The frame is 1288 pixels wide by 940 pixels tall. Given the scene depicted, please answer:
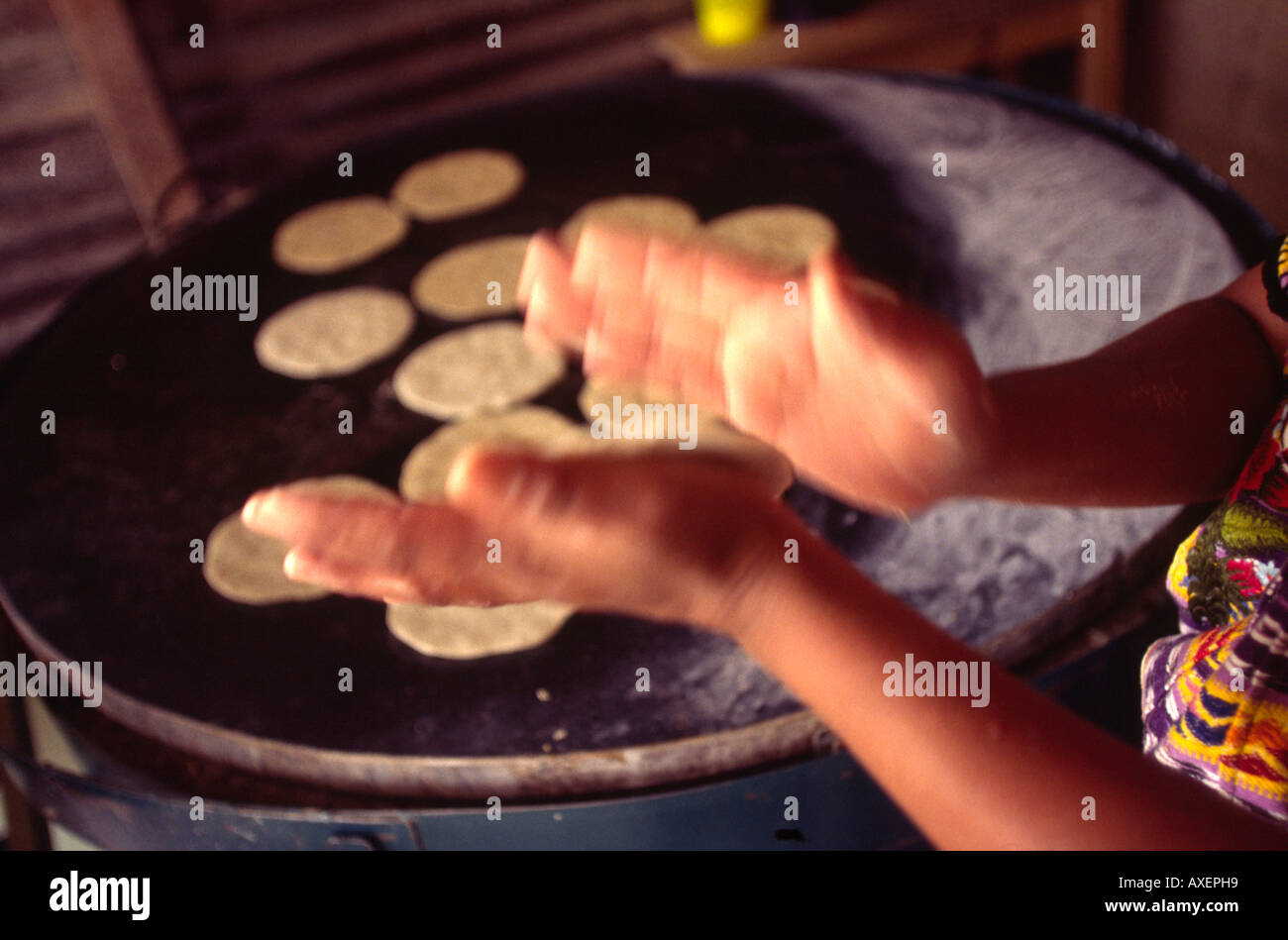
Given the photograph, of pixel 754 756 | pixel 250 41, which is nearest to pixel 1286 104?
pixel 754 756

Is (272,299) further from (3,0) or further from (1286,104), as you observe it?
(1286,104)

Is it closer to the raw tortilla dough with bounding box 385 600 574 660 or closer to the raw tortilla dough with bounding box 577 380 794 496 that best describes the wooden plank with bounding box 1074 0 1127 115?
the raw tortilla dough with bounding box 577 380 794 496

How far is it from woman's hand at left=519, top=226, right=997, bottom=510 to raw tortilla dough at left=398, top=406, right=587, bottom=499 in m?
0.90

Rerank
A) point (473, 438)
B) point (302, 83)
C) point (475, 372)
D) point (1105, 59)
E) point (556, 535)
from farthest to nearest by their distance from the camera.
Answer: point (302, 83), point (1105, 59), point (475, 372), point (473, 438), point (556, 535)

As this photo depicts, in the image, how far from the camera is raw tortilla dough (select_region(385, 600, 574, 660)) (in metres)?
1.46

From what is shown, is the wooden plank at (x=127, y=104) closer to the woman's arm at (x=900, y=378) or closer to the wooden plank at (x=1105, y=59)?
the woman's arm at (x=900, y=378)

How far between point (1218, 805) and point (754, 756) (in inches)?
26.4

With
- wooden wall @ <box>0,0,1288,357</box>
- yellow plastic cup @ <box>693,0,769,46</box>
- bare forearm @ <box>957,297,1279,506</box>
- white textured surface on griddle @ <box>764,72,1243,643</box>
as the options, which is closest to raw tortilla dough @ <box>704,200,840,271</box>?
white textured surface on griddle @ <box>764,72,1243,643</box>

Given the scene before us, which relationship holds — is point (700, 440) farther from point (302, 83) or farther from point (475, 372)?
point (302, 83)

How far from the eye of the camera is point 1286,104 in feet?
9.88

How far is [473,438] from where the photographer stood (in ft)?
5.95

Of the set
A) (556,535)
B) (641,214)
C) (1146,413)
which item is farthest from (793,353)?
(641,214)

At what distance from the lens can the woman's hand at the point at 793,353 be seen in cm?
63

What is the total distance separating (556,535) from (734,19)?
3.34 m
